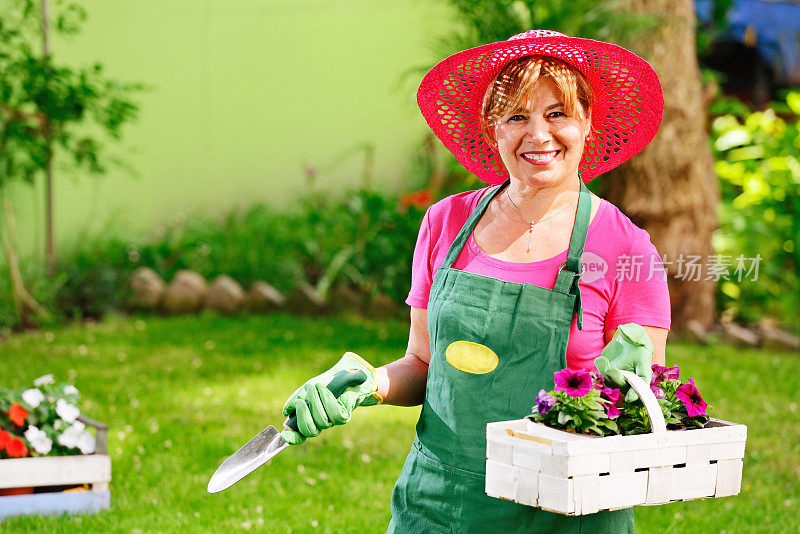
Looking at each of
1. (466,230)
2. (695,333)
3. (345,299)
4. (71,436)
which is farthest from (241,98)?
(466,230)

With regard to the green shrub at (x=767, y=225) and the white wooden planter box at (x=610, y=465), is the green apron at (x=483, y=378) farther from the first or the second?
the green shrub at (x=767, y=225)

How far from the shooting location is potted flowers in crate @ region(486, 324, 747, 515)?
1393 millimetres

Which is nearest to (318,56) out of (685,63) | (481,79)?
(685,63)

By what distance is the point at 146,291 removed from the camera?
25.9ft

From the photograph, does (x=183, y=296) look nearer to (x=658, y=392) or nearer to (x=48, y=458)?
(x=48, y=458)

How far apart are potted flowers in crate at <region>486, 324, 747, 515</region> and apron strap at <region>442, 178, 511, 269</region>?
1.65 ft

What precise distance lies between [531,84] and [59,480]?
8.80 ft

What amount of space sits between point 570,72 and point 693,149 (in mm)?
5591

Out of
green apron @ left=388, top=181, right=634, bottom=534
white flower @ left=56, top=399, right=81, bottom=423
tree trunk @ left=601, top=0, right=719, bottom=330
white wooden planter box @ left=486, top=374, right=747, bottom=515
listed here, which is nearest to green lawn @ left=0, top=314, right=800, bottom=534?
white flower @ left=56, top=399, right=81, bottom=423

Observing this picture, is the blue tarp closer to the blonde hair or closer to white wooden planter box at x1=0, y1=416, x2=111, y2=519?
white wooden planter box at x1=0, y1=416, x2=111, y2=519

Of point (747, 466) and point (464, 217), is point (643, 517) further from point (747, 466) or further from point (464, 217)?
point (464, 217)

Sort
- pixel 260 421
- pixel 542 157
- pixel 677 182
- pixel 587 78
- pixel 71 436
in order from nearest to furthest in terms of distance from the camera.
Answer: pixel 542 157, pixel 587 78, pixel 71 436, pixel 260 421, pixel 677 182

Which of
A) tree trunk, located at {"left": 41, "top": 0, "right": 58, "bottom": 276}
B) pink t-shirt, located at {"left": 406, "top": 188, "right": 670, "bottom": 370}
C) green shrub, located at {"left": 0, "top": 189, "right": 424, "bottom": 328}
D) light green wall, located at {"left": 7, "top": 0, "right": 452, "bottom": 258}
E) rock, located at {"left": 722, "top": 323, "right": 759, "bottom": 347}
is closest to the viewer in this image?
pink t-shirt, located at {"left": 406, "top": 188, "right": 670, "bottom": 370}

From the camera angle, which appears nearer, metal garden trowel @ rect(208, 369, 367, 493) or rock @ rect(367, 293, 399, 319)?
metal garden trowel @ rect(208, 369, 367, 493)
